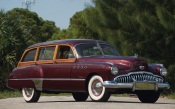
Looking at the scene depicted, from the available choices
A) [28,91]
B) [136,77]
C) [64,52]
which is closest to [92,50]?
[64,52]

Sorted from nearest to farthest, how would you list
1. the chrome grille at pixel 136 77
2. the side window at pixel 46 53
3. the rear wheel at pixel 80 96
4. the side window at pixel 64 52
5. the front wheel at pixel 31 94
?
the chrome grille at pixel 136 77 → the side window at pixel 64 52 → the side window at pixel 46 53 → the front wheel at pixel 31 94 → the rear wheel at pixel 80 96

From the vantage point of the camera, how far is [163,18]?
23.2 metres

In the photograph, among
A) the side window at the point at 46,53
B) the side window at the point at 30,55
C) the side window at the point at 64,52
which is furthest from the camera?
the side window at the point at 30,55

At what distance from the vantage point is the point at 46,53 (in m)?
14.1

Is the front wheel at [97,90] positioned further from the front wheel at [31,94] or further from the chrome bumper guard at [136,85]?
the front wheel at [31,94]

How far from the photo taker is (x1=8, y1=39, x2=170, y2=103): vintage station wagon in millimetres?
11805

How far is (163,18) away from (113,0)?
462cm

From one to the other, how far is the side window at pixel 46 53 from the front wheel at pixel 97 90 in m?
2.11

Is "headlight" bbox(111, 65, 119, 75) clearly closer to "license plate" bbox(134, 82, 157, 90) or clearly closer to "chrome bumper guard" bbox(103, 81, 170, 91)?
"chrome bumper guard" bbox(103, 81, 170, 91)

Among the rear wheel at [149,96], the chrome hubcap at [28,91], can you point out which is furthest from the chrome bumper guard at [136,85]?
the chrome hubcap at [28,91]

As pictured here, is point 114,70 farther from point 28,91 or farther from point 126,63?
point 28,91

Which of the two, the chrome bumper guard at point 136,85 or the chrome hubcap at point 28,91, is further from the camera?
the chrome hubcap at point 28,91

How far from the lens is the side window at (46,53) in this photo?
13841 mm

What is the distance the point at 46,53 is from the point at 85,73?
2.18 meters
